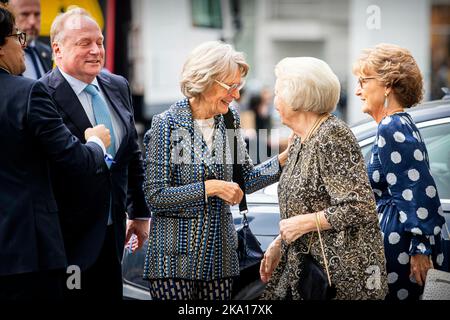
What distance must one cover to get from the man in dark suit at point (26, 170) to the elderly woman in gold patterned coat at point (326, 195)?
876mm

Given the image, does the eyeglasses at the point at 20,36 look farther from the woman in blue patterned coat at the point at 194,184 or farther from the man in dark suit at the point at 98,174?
the woman in blue patterned coat at the point at 194,184

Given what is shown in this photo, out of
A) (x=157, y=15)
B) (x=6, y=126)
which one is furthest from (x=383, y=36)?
(x=6, y=126)

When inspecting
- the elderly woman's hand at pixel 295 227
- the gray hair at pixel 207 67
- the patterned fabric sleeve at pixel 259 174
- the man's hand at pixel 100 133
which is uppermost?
the gray hair at pixel 207 67

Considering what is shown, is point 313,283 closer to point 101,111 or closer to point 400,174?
point 400,174

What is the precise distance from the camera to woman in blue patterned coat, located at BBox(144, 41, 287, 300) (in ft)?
10.8

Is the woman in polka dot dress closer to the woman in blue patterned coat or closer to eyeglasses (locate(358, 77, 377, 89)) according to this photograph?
eyeglasses (locate(358, 77, 377, 89))

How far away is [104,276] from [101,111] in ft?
2.49

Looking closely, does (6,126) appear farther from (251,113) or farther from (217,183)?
(251,113)

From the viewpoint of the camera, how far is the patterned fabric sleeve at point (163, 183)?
3.24 metres

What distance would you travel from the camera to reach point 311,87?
124 inches

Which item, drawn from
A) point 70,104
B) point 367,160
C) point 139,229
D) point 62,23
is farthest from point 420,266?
point 62,23

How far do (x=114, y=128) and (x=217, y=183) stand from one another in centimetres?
66

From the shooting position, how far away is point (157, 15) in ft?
42.2

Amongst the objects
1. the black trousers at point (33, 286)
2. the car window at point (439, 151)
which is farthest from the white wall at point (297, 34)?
the black trousers at point (33, 286)
